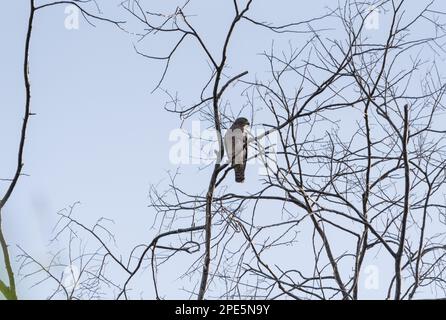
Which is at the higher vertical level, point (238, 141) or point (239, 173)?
point (238, 141)

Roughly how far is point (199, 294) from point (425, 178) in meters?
1.65

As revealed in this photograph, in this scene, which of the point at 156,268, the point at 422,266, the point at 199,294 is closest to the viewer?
the point at 199,294

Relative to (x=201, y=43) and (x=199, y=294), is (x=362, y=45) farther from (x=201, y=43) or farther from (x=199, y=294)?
(x=199, y=294)

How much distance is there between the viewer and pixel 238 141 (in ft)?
20.2

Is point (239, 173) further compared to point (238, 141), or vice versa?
point (239, 173)

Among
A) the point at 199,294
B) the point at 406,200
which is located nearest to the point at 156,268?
the point at 199,294

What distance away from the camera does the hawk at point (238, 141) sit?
18.1ft

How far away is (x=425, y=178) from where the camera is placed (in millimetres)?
5340

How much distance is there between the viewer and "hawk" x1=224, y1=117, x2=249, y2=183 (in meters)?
5.53

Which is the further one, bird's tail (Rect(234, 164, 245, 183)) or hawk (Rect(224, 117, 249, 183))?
bird's tail (Rect(234, 164, 245, 183))

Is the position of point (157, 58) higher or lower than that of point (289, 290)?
higher
